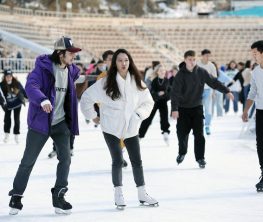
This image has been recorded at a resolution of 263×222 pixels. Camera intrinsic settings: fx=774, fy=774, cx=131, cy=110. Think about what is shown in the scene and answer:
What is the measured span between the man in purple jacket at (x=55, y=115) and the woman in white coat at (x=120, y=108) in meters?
0.25

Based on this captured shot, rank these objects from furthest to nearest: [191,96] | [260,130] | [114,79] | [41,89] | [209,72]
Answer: [209,72], [191,96], [260,130], [114,79], [41,89]

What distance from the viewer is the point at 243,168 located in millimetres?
9414

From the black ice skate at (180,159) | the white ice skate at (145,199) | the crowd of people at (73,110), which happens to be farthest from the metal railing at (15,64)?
the white ice skate at (145,199)

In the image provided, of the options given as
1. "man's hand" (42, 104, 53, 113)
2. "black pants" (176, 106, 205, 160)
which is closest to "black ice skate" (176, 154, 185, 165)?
"black pants" (176, 106, 205, 160)

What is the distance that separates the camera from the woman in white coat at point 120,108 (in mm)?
6430

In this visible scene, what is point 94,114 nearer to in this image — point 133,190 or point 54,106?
point 54,106

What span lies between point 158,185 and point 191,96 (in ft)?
5.76

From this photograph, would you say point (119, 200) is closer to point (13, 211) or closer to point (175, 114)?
point (13, 211)

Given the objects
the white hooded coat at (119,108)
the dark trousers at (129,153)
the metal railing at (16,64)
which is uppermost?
the white hooded coat at (119,108)

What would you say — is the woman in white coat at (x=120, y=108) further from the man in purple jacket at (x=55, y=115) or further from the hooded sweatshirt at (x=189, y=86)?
the hooded sweatshirt at (x=189, y=86)

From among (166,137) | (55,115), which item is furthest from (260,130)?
(166,137)

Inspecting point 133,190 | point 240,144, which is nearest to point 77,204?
point 133,190

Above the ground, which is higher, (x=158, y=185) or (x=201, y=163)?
(x=158, y=185)

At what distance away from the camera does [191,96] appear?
9398 mm
